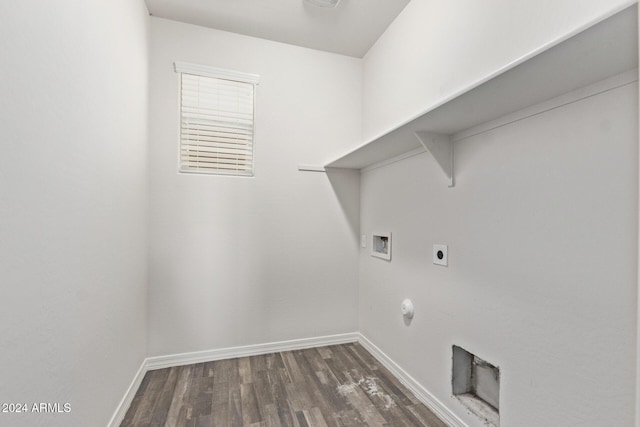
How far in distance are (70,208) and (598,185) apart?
76.7 inches

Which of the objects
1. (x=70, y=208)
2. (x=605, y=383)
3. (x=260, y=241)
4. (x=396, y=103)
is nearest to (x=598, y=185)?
(x=605, y=383)

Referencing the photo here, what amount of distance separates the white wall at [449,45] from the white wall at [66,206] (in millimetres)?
1426

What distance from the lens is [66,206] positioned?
3.56ft

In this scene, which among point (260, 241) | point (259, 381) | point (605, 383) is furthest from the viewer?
point (260, 241)

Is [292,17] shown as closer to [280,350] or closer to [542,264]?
[542,264]

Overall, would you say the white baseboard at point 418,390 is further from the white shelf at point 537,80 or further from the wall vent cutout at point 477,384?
the white shelf at point 537,80

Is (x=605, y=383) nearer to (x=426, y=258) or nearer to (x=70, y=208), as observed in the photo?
(x=426, y=258)

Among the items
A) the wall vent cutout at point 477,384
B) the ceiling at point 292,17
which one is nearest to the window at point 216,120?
the ceiling at point 292,17

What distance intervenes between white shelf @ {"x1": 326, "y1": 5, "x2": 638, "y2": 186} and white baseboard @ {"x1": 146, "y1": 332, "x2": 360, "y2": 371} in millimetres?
1822

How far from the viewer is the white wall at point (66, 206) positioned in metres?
0.83

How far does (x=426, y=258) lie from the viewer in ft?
6.07

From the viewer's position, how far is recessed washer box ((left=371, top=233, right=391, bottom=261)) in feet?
7.47

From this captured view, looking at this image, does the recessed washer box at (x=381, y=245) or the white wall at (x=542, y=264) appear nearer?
the white wall at (x=542, y=264)

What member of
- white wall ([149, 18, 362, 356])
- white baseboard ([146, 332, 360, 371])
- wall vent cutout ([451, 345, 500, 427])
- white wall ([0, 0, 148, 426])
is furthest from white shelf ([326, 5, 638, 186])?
white baseboard ([146, 332, 360, 371])
